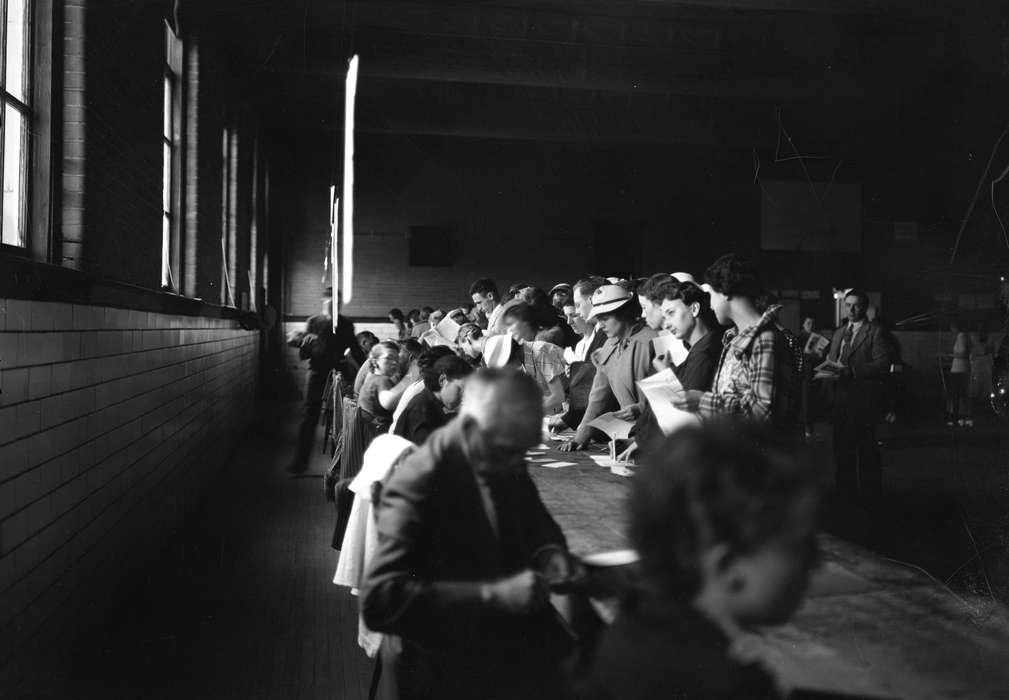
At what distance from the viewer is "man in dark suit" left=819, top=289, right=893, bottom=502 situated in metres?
5.86

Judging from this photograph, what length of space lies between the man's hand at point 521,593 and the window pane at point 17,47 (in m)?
3.18

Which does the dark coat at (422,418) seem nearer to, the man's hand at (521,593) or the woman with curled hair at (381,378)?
the man's hand at (521,593)

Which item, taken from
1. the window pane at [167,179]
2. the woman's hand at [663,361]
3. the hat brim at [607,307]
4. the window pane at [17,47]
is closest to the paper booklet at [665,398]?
the woman's hand at [663,361]

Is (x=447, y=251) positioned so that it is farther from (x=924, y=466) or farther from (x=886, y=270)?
(x=924, y=466)

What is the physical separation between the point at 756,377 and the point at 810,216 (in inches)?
591

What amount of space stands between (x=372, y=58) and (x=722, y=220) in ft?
25.6

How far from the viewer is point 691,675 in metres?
0.72

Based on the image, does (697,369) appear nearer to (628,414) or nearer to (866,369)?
(628,414)

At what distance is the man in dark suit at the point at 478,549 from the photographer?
810mm

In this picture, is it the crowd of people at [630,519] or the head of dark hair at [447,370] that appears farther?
the head of dark hair at [447,370]

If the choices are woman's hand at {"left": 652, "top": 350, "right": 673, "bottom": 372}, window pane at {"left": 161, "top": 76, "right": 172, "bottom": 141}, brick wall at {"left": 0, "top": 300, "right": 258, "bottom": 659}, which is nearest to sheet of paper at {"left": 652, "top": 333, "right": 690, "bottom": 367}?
woman's hand at {"left": 652, "top": 350, "right": 673, "bottom": 372}

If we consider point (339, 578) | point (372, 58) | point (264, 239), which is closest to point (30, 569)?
point (339, 578)

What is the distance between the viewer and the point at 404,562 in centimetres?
99

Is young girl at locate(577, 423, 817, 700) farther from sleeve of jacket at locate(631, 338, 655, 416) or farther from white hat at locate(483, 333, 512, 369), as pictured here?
sleeve of jacket at locate(631, 338, 655, 416)
